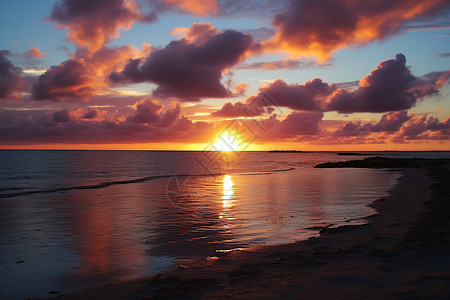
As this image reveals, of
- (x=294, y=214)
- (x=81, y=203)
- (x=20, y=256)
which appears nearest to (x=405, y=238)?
(x=294, y=214)

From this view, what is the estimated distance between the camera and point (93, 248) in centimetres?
1184

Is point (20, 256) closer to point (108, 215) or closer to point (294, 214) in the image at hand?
point (108, 215)

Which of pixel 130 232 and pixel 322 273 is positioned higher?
pixel 322 273

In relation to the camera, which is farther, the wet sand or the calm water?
the calm water

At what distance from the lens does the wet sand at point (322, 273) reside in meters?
7.04

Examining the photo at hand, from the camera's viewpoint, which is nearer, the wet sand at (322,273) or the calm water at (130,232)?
the wet sand at (322,273)

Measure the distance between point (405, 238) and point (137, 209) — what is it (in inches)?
589

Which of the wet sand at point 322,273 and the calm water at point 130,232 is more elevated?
the wet sand at point 322,273

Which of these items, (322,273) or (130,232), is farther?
(130,232)

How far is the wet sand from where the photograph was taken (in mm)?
7039

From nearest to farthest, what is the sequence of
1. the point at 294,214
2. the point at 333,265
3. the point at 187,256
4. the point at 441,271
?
1. the point at 441,271
2. the point at 333,265
3. the point at 187,256
4. the point at 294,214

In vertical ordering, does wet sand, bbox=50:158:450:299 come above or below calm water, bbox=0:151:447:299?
above

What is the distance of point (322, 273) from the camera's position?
8.16 m

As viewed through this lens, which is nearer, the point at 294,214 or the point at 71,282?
the point at 71,282
